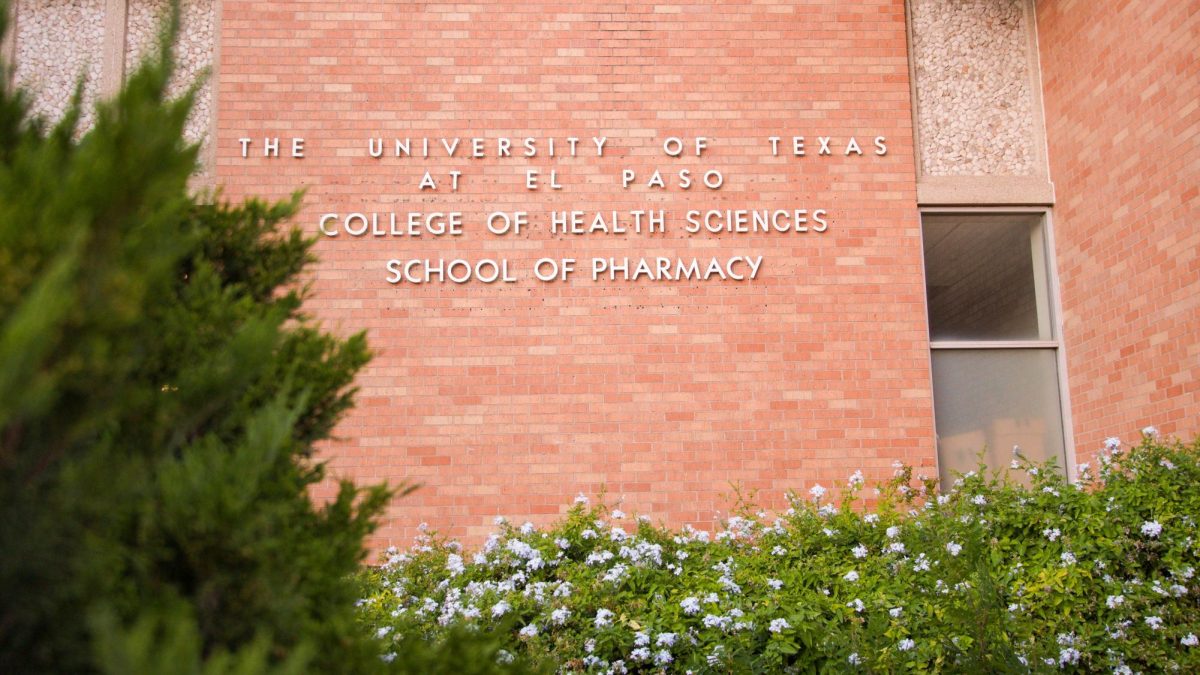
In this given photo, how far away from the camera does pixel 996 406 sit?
29.9 ft

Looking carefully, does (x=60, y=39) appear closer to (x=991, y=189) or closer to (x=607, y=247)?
(x=607, y=247)

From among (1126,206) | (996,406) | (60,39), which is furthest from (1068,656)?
(60,39)

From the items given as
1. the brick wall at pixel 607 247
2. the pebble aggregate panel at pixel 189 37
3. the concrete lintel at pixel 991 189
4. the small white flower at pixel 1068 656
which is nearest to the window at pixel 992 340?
the concrete lintel at pixel 991 189

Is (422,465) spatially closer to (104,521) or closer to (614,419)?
(614,419)

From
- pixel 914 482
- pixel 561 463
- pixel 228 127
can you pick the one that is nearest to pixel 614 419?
pixel 561 463

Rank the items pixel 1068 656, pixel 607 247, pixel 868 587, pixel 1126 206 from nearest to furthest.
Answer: pixel 1068 656 < pixel 868 587 < pixel 1126 206 < pixel 607 247

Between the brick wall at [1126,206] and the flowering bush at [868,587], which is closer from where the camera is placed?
the flowering bush at [868,587]

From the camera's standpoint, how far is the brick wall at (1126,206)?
7.73 meters

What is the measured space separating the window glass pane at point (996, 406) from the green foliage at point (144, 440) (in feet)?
24.2

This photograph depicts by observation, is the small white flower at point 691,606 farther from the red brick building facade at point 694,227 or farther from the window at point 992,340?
the window at point 992,340

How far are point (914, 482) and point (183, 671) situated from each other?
7.71 meters

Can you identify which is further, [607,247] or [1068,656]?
[607,247]

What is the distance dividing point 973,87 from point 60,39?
7.80 m

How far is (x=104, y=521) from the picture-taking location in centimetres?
198
